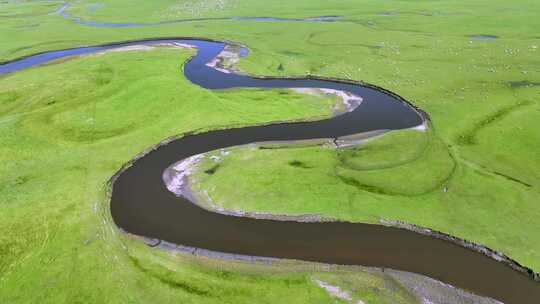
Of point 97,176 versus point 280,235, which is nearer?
point 280,235

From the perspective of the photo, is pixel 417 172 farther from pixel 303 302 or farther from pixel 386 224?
pixel 303 302

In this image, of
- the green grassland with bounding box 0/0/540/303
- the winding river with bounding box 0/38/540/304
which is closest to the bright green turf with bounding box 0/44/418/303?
the green grassland with bounding box 0/0/540/303

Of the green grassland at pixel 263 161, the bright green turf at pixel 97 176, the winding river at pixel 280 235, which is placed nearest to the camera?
the bright green turf at pixel 97 176

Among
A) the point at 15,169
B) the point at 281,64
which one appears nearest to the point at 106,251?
the point at 15,169

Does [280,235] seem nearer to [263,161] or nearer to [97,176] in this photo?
[263,161]

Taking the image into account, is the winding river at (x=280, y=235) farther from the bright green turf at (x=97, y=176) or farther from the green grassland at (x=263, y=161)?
the bright green turf at (x=97, y=176)

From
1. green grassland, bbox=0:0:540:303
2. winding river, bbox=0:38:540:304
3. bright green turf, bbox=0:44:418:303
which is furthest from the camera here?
green grassland, bbox=0:0:540:303

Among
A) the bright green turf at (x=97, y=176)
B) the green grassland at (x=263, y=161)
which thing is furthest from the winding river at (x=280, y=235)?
the bright green turf at (x=97, y=176)

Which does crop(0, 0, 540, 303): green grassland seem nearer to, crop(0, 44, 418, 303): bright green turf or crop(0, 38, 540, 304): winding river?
crop(0, 44, 418, 303): bright green turf

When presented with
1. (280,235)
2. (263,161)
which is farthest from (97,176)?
(280,235)
